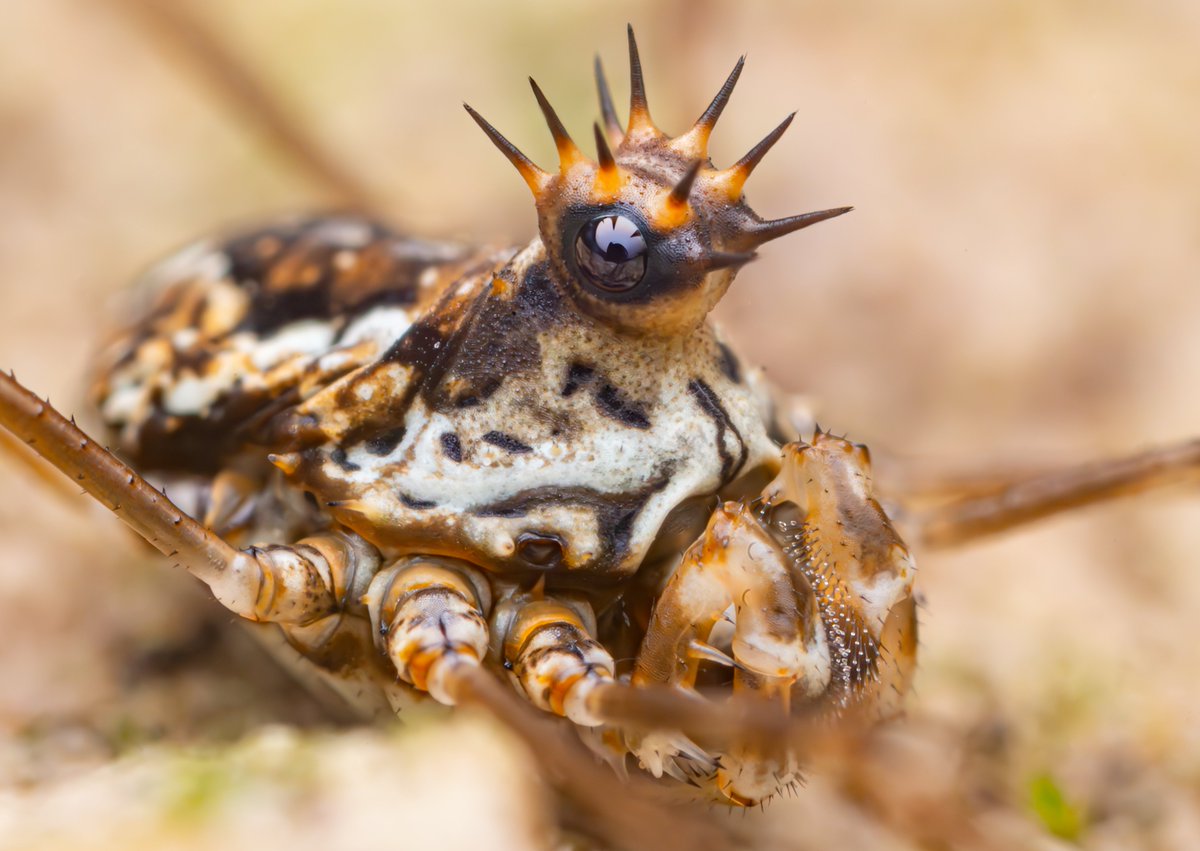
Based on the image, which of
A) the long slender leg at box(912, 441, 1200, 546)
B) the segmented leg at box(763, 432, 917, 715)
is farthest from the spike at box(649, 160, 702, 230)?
the long slender leg at box(912, 441, 1200, 546)

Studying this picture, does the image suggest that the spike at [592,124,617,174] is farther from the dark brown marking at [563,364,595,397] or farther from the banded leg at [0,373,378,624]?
the banded leg at [0,373,378,624]

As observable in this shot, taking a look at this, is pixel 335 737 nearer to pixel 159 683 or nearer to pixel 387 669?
pixel 387 669

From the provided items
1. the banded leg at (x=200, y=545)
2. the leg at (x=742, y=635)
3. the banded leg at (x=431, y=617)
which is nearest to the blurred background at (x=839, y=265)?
the banded leg at (x=431, y=617)

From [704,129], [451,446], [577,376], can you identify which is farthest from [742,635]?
[704,129]

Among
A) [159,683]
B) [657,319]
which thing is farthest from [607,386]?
[159,683]

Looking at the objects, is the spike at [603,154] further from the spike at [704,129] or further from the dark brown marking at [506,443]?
the dark brown marking at [506,443]
